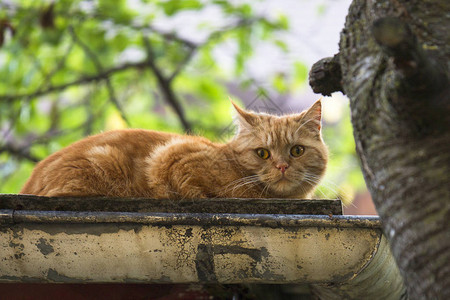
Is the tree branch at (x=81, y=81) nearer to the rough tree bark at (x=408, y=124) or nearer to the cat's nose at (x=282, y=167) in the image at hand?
the cat's nose at (x=282, y=167)

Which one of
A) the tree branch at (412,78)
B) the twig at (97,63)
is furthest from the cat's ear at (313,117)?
the twig at (97,63)

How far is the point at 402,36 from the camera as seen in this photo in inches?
39.6

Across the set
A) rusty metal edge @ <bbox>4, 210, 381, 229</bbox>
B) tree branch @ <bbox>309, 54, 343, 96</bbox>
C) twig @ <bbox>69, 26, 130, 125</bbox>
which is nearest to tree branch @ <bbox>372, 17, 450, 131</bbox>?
tree branch @ <bbox>309, 54, 343, 96</bbox>

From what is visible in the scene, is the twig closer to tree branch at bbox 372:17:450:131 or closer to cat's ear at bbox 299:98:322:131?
cat's ear at bbox 299:98:322:131

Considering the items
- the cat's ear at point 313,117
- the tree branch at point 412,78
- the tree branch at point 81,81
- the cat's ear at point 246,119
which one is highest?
the tree branch at point 81,81

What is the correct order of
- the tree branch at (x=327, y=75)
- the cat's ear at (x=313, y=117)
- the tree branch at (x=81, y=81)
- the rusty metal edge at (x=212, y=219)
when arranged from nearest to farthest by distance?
the tree branch at (x=327, y=75)
the rusty metal edge at (x=212, y=219)
the cat's ear at (x=313, y=117)
the tree branch at (x=81, y=81)

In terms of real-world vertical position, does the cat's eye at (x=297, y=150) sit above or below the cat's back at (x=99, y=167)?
above

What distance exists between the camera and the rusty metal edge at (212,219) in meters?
1.78

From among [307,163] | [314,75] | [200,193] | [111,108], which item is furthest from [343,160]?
[314,75]

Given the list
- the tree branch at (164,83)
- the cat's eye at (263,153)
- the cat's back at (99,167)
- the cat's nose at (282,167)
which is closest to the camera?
A: the cat's back at (99,167)

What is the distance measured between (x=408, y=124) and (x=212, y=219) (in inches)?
33.0

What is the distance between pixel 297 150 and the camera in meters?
2.74

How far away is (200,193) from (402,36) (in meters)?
1.40

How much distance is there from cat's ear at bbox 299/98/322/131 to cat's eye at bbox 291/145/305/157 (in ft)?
0.49
